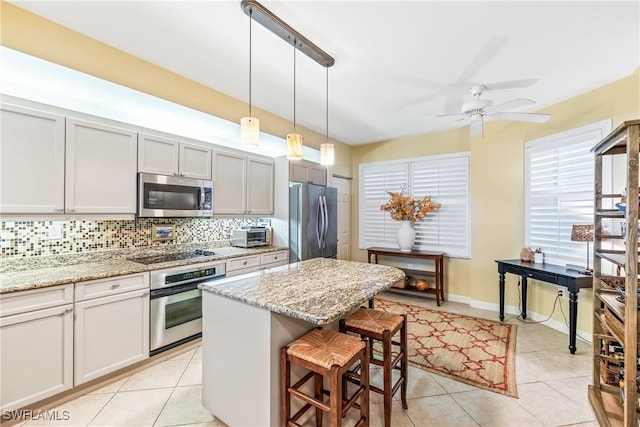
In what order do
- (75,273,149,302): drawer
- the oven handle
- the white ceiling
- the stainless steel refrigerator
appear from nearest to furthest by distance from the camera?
the white ceiling → (75,273,149,302): drawer → the oven handle → the stainless steel refrigerator

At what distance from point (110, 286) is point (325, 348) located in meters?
1.81

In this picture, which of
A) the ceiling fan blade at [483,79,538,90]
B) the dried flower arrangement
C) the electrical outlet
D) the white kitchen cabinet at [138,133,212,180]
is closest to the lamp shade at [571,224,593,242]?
the ceiling fan blade at [483,79,538,90]

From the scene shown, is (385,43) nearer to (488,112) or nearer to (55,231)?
(488,112)

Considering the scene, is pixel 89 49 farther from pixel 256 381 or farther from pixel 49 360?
pixel 256 381

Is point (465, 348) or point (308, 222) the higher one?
point (308, 222)

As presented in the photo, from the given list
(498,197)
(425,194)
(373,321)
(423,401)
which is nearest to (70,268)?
(373,321)

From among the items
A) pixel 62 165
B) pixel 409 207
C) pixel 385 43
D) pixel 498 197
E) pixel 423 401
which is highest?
pixel 385 43

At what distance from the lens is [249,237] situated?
3.68 metres

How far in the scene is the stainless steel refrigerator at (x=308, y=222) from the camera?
387cm

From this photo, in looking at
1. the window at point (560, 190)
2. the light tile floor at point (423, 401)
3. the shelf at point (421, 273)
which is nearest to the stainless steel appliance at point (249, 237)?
the light tile floor at point (423, 401)

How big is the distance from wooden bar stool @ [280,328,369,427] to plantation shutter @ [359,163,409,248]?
357 centimetres

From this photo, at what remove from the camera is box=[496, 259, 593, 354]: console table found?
2781 millimetres

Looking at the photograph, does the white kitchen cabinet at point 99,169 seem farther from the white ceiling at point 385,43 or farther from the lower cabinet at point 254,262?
the lower cabinet at point 254,262

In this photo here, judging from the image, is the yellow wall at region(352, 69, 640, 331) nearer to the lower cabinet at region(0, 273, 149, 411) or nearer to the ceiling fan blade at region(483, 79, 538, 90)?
the ceiling fan blade at region(483, 79, 538, 90)
